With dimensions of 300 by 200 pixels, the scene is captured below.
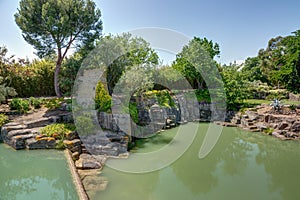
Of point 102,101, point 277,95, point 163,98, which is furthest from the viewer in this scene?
point 277,95

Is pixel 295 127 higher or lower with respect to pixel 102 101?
lower

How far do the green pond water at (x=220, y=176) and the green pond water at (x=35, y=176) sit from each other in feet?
2.82

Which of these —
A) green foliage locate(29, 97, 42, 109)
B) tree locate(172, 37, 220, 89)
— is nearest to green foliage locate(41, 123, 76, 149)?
green foliage locate(29, 97, 42, 109)

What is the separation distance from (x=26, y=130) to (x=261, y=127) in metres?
11.4

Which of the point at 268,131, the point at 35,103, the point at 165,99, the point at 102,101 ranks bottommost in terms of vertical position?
the point at 268,131

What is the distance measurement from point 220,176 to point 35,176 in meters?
5.22

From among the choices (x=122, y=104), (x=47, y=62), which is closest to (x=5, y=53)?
(x=47, y=62)

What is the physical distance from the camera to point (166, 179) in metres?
6.20

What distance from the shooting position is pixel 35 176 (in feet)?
18.7

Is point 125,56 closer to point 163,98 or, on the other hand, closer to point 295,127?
point 163,98

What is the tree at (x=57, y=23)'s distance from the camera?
36.0ft

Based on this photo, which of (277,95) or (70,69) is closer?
(70,69)

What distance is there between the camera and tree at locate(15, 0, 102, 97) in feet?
36.0

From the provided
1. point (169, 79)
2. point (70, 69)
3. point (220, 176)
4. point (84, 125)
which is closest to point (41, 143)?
point (84, 125)
